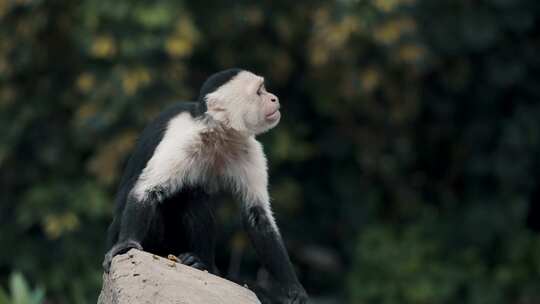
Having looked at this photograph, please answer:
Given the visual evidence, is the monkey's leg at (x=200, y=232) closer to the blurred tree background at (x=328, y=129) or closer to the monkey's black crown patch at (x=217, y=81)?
the monkey's black crown patch at (x=217, y=81)

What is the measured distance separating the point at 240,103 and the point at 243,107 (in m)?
0.03

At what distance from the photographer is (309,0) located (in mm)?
10547

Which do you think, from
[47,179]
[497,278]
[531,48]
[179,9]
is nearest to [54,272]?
[47,179]

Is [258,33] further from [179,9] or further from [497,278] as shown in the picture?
[497,278]

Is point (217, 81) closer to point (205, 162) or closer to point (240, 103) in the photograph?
point (240, 103)

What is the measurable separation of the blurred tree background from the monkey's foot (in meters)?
4.00

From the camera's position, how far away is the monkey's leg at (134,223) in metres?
5.29

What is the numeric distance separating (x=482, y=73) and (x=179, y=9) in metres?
3.26

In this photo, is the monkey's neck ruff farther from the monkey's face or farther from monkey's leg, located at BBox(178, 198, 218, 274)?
monkey's leg, located at BBox(178, 198, 218, 274)

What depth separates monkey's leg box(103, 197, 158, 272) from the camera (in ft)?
17.4

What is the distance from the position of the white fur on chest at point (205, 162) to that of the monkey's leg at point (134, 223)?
97 mm

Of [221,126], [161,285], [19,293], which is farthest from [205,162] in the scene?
[19,293]

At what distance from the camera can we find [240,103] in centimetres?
563

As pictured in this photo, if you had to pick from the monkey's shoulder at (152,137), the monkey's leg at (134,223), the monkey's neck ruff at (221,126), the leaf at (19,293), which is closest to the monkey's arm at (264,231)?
the monkey's neck ruff at (221,126)
